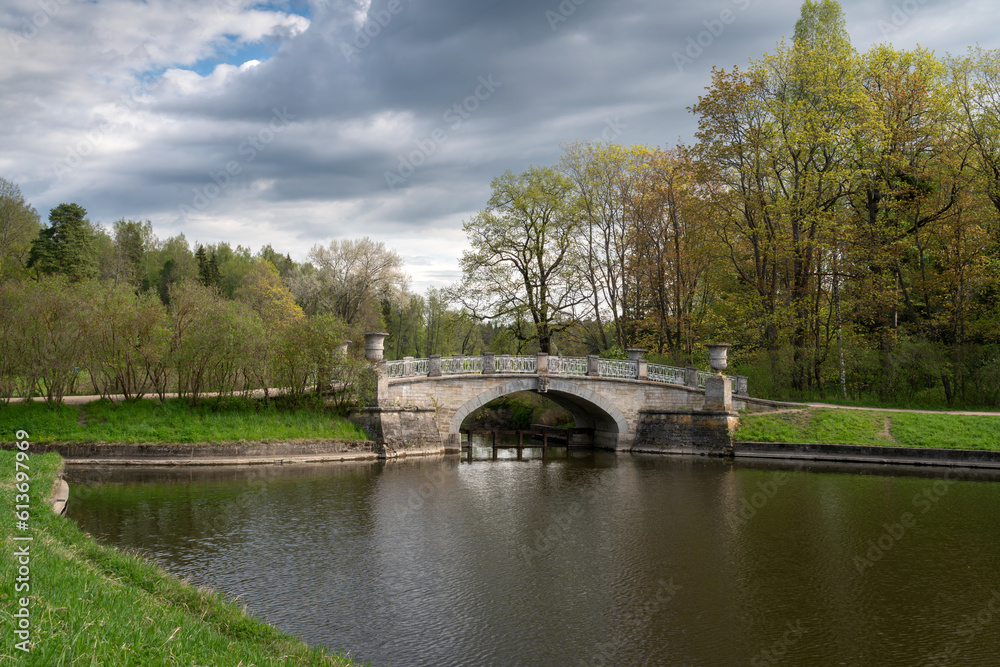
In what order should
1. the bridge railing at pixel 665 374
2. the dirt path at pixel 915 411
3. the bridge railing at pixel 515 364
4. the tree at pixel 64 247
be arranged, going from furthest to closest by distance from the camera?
the tree at pixel 64 247
the bridge railing at pixel 665 374
the bridge railing at pixel 515 364
the dirt path at pixel 915 411

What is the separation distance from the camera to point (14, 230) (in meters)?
39.4

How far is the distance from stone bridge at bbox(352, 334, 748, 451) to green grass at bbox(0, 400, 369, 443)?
6.15 feet

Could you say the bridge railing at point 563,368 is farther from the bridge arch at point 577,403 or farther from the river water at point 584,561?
the river water at point 584,561

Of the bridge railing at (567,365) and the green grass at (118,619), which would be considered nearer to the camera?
the green grass at (118,619)

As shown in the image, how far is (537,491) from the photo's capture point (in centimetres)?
1791

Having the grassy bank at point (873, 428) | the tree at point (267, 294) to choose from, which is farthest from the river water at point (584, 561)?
the tree at point (267, 294)

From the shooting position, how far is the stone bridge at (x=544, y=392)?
2417 cm

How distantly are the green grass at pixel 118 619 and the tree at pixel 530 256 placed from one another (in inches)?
1063

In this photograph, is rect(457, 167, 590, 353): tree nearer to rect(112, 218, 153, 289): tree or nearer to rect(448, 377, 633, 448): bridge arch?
rect(448, 377, 633, 448): bridge arch

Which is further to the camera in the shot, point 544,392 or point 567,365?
point 567,365

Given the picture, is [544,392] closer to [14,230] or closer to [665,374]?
[665,374]

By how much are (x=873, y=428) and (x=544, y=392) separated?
12.6 metres

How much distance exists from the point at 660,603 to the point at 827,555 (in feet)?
14.3

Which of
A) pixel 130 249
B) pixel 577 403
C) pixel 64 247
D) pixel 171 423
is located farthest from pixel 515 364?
pixel 130 249
